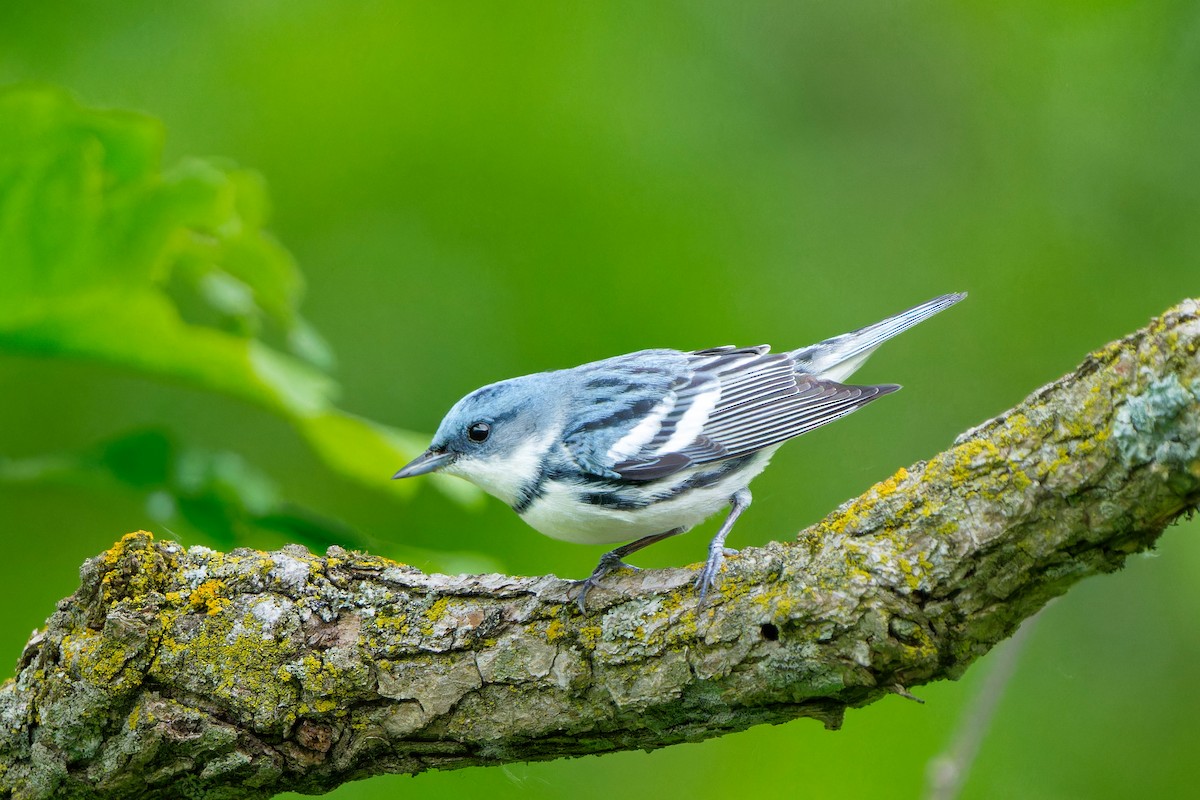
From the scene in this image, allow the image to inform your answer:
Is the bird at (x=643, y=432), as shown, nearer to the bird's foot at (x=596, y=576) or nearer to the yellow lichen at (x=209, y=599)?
the bird's foot at (x=596, y=576)

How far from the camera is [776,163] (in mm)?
6137

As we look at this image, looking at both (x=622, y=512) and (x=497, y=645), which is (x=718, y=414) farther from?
(x=497, y=645)

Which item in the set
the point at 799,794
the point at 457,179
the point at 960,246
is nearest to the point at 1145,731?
the point at 799,794

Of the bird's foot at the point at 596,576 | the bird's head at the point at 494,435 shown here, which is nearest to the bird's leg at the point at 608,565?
the bird's foot at the point at 596,576

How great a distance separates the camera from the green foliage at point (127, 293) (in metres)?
3.13

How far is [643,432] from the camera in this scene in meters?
3.29

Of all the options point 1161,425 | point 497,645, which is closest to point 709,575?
point 497,645

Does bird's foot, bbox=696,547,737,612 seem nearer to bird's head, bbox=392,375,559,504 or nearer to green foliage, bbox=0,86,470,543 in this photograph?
bird's head, bbox=392,375,559,504

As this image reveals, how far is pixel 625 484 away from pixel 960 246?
3747 millimetres

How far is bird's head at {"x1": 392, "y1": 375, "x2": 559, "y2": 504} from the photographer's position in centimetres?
344

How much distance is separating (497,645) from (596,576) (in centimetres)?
32

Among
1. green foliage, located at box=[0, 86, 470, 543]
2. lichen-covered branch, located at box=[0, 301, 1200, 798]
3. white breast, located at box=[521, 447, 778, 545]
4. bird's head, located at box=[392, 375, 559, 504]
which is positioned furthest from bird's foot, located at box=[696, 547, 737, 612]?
green foliage, located at box=[0, 86, 470, 543]

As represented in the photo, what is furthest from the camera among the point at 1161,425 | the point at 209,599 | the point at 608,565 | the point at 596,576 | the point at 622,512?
the point at 622,512

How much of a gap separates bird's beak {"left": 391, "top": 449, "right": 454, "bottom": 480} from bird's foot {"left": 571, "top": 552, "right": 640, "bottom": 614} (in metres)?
0.81
